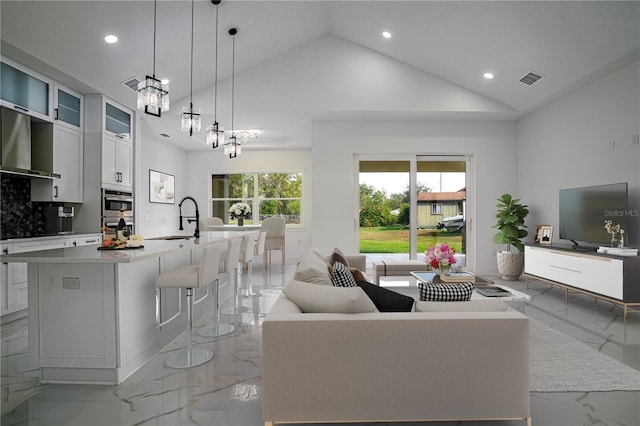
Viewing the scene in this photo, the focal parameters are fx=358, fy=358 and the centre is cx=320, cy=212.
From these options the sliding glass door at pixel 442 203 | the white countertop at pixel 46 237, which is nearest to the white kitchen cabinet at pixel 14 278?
the white countertop at pixel 46 237

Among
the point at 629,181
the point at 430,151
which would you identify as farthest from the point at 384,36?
the point at 629,181

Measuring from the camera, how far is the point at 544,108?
218 inches

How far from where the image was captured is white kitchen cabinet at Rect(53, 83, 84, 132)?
4.29 m

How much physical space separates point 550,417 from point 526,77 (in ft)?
14.6

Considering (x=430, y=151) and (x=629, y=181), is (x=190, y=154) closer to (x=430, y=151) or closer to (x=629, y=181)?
(x=430, y=151)

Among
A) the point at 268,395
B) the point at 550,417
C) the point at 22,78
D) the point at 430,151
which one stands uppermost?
the point at 22,78

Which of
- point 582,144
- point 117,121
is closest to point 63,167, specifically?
point 117,121

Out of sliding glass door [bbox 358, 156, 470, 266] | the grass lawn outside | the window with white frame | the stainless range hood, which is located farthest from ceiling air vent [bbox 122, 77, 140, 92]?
the grass lawn outside

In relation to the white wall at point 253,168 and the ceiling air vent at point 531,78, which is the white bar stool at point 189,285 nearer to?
the ceiling air vent at point 531,78

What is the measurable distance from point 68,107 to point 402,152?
193 inches

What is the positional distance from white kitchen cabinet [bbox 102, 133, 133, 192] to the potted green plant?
5744 mm

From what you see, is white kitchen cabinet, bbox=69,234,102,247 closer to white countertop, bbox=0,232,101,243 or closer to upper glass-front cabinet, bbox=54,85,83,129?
white countertop, bbox=0,232,101,243

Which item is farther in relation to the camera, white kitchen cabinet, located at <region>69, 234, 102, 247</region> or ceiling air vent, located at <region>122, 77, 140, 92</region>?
ceiling air vent, located at <region>122, 77, 140, 92</region>

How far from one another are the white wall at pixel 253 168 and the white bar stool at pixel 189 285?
18.2 feet
